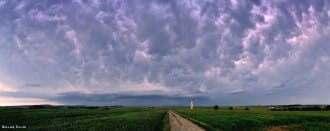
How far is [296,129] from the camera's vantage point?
4509 cm

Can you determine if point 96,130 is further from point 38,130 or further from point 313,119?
point 313,119

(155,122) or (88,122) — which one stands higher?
(88,122)

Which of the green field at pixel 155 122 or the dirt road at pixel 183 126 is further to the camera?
the green field at pixel 155 122

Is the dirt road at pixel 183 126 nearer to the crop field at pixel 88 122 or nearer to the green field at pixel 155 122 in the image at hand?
the green field at pixel 155 122

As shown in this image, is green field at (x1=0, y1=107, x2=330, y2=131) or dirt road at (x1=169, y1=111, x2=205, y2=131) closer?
dirt road at (x1=169, y1=111, x2=205, y2=131)

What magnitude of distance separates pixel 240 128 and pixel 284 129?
9192 mm

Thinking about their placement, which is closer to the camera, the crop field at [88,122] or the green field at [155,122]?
the crop field at [88,122]

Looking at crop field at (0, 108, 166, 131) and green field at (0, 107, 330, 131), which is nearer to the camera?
crop field at (0, 108, 166, 131)

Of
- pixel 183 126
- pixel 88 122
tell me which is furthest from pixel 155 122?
pixel 88 122

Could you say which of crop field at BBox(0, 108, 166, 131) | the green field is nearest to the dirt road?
the green field

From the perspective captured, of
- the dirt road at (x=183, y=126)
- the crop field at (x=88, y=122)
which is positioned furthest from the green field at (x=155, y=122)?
the dirt road at (x=183, y=126)

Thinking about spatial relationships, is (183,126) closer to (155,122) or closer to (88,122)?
(155,122)

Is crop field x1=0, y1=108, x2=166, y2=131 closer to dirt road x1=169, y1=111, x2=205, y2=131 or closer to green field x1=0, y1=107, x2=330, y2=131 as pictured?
green field x1=0, y1=107, x2=330, y2=131

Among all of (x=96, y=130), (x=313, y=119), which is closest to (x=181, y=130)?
(x=96, y=130)
